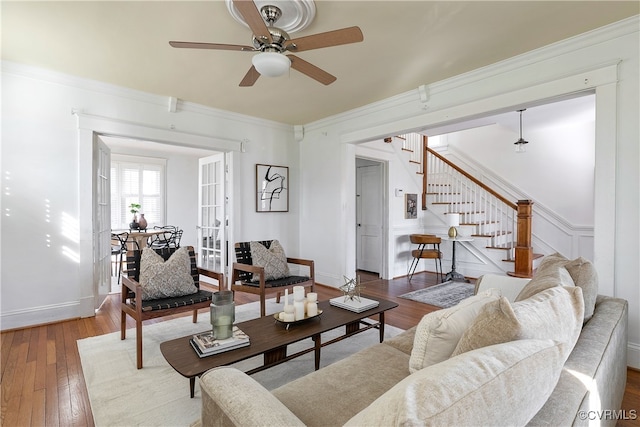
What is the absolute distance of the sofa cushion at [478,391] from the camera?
64cm

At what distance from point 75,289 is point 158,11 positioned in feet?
9.69

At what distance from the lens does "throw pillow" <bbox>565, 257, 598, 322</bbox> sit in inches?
62.1

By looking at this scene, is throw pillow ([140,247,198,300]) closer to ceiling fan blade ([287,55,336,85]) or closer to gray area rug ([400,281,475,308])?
ceiling fan blade ([287,55,336,85])

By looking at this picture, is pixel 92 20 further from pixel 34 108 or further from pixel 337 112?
pixel 337 112

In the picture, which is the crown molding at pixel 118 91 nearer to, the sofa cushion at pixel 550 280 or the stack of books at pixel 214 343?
the stack of books at pixel 214 343

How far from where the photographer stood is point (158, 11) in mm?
2279

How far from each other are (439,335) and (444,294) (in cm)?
344

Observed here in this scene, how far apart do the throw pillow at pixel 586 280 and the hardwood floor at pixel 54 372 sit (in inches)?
31.3

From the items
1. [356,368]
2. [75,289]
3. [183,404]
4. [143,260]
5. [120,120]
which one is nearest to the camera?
[356,368]

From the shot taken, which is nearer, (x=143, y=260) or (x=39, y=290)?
(x=143, y=260)

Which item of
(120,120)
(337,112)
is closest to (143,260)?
(120,120)

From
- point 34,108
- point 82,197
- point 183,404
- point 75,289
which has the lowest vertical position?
point 183,404

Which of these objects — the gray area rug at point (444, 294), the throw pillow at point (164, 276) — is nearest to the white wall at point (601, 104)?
the gray area rug at point (444, 294)

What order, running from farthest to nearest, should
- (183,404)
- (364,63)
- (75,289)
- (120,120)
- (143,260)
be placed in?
(120,120) → (75,289) → (364,63) → (143,260) → (183,404)
